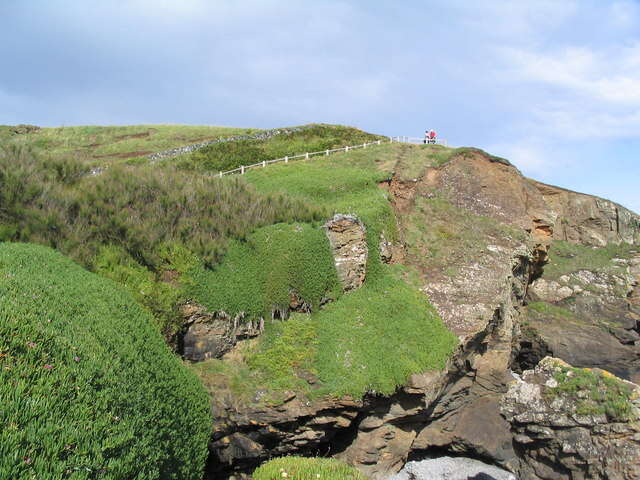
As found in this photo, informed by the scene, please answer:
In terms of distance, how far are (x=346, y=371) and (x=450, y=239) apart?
10444 mm

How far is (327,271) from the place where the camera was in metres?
15.4

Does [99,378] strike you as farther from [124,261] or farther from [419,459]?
[419,459]

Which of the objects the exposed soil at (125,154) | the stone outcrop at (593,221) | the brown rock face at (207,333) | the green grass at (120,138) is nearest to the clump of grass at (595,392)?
the brown rock face at (207,333)

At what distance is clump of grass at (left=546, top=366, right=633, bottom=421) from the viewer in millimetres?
13399

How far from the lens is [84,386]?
6137 mm

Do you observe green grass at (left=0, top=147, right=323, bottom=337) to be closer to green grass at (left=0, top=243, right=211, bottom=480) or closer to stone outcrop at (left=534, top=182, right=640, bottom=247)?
green grass at (left=0, top=243, right=211, bottom=480)

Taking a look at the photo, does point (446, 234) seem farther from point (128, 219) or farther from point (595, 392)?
point (128, 219)

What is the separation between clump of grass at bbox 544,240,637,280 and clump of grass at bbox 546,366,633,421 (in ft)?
64.4

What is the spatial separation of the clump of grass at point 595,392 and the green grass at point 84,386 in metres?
12.8

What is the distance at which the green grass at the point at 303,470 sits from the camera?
9961mm

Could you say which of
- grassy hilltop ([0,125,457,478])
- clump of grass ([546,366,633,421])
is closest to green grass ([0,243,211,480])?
grassy hilltop ([0,125,457,478])

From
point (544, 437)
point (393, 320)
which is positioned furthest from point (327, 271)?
point (544, 437)

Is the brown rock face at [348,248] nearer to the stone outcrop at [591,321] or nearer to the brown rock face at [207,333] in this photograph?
the brown rock face at [207,333]

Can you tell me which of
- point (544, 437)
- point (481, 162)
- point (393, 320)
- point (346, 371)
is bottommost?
point (544, 437)
